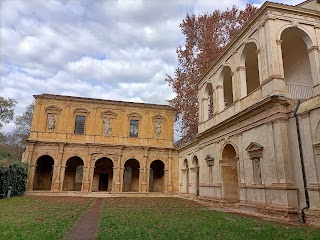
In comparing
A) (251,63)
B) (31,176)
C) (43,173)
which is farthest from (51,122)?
(251,63)

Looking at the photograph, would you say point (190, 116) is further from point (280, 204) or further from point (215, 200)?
point (280, 204)

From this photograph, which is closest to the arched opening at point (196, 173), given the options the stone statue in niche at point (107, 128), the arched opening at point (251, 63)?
the arched opening at point (251, 63)

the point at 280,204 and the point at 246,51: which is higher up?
the point at 246,51

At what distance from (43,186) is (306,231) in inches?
1065

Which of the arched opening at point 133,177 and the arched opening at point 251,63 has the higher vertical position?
the arched opening at point 251,63

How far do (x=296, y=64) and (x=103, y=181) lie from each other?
2359cm

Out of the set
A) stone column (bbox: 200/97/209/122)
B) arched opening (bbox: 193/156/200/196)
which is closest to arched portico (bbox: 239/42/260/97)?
stone column (bbox: 200/97/209/122)

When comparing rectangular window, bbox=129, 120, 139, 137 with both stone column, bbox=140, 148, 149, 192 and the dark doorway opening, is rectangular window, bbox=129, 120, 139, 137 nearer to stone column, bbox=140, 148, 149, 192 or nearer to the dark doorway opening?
stone column, bbox=140, 148, 149, 192

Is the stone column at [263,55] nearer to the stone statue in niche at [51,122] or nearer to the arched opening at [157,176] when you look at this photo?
the arched opening at [157,176]

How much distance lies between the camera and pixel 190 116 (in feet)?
83.0

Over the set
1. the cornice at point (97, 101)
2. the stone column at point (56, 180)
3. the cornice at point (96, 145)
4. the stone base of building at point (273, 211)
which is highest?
the cornice at point (97, 101)

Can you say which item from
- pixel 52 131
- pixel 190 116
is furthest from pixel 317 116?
pixel 52 131

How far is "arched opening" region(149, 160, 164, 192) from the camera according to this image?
1203 inches

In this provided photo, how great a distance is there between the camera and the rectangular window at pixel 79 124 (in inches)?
1099
